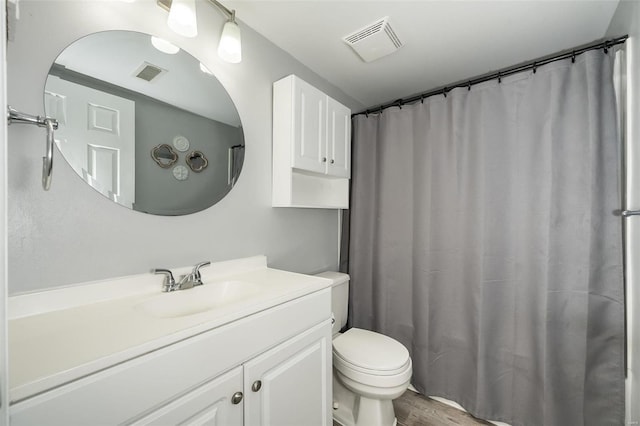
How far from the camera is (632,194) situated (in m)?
1.19

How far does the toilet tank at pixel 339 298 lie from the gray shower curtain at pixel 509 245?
0.24 meters

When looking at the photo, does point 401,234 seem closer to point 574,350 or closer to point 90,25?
point 574,350

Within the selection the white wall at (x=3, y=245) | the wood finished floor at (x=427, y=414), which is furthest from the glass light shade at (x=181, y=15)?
the wood finished floor at (x=427, y=414)

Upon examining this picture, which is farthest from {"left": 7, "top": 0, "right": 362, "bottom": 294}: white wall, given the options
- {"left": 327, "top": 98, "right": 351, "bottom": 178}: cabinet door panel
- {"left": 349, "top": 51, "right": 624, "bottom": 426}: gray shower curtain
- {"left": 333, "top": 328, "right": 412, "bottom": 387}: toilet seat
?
{"left": 349, "top": 51, "right": 624, "bottom": 426}: gray shower curtain

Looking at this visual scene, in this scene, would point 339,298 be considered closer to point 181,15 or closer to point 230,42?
point 230,42

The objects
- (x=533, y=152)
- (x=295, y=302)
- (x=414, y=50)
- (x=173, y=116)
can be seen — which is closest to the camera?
(x=295, y=302)

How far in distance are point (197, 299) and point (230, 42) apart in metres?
1.18

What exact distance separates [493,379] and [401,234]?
1.03 metres

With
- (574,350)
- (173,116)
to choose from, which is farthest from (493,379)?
(173,116)

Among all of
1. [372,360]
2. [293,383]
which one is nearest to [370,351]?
[372,360]

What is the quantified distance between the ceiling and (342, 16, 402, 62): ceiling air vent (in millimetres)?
30

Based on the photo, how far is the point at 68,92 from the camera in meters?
0.88

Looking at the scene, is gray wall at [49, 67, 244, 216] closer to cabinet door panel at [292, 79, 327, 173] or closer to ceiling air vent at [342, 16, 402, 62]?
cabinet door panel at [292, 79, 327, 173]

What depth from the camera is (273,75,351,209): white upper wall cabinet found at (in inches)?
58.3
